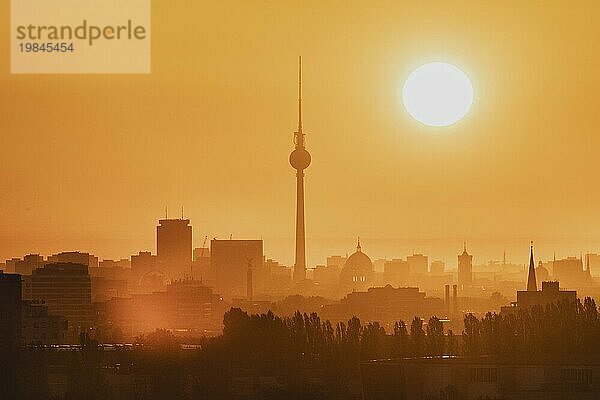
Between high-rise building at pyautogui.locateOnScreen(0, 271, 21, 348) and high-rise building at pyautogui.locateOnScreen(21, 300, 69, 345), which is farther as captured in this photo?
high-rise building at pyautogui.locateOnScreen(21, 300, 69, 345)

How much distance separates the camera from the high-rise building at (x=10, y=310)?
118 metres

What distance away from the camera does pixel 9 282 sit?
125062 millimetres

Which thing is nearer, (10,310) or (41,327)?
(10,310)

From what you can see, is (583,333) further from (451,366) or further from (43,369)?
(43,369)

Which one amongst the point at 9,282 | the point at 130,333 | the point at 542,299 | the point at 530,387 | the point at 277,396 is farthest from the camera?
the point at 130,333

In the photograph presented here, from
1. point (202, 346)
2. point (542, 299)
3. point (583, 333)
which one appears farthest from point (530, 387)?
point (542, 299)

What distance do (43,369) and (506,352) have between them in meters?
22.9

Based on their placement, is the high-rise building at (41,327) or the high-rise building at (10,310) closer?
the high-rise building at (10,310)

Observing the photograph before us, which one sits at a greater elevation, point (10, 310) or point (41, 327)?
point (10, 310)

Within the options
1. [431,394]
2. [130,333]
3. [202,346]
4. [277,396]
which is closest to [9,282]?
Result: [202,346]

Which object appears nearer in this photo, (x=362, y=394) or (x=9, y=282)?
(x=362, y=394)

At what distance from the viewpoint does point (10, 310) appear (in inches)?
4798

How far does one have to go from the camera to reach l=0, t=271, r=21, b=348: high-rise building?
118m

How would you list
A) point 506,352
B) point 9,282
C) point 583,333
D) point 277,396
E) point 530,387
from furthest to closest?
point 9,282
point 583,333
point 506,352
point 277,396
point 530,387
